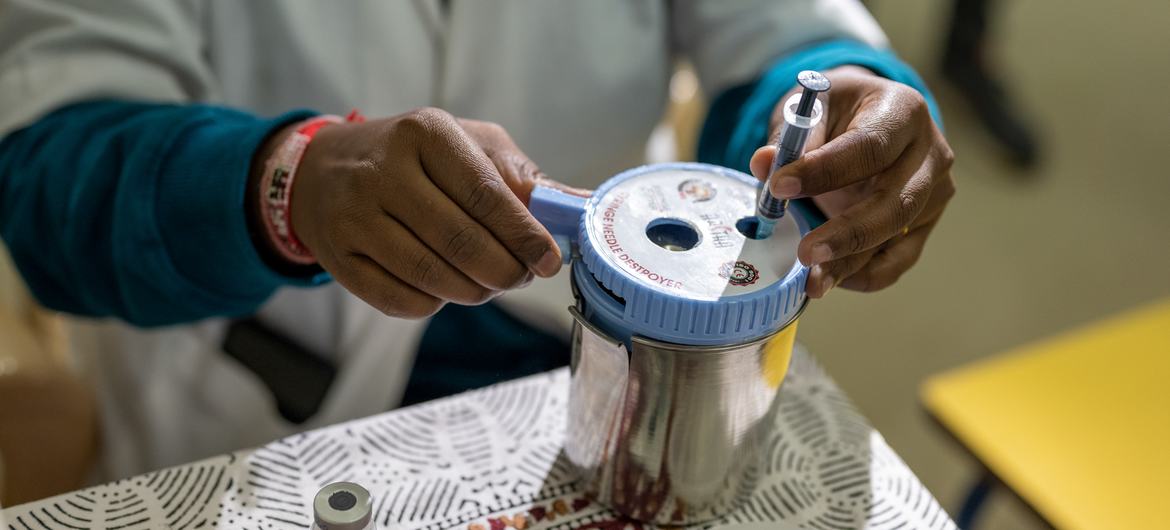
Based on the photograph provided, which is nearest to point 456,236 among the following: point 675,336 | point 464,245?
point 464,245

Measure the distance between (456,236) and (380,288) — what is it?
0.05 metres

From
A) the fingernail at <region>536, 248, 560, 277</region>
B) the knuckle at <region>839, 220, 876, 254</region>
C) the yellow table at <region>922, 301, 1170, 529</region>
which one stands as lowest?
the yellow table at <region>922, 301, 1170, 529</region>

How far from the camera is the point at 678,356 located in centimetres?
38

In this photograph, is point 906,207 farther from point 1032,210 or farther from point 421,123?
point 1032,210

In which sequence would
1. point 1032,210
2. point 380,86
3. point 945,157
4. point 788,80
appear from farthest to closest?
point 1032,210 < point 380,86 < point 788,80 < point 945,157

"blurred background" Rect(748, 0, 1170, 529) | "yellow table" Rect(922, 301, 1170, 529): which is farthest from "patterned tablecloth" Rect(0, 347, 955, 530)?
"blurred background" Rect(748, 0, 1170, 529)

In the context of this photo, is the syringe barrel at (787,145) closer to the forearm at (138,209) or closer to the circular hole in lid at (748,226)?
the circular hole in lid at (748,226)

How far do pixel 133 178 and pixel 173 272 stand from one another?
0.06 meters

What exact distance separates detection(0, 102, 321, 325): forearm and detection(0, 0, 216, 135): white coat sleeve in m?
0.01

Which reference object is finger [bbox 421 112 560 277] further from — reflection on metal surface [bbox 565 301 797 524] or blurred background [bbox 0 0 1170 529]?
blurred background [bbox 0 0 1170 529]

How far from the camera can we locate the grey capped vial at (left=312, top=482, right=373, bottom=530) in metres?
0.37

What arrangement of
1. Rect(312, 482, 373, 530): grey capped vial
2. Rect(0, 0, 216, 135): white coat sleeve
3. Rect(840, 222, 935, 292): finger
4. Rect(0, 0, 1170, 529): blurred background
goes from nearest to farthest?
Rect(312, 482, 373, 530): grey capped vial → Rect(840, 222, 935, 292): finger → Rect(0, 0, 216, 135): white coat sleeve → Rect(0, 0, 1170, 529): blurred background

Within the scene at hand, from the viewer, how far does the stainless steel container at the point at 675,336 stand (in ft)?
1.24

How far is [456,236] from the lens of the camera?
42cm
